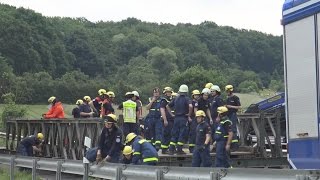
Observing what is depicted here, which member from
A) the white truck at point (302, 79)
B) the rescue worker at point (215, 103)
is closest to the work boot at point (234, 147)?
the rescue worker at point (215, 103)

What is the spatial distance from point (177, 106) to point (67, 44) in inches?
4858

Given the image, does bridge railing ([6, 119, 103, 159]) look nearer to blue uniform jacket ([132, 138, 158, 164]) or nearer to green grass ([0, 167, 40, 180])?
green grass ([0, 167, 40, 180])

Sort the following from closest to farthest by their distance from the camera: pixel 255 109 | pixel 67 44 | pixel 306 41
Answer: pixel 306 41 → pixel 255 109 → pixel 67 44

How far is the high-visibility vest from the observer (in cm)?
1448

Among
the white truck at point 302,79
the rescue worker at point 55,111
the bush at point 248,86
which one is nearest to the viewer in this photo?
the white truck at point 302,79

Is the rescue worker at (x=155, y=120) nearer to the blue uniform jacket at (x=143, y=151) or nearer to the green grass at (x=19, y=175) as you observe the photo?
the green grass at (x=19, y=175)

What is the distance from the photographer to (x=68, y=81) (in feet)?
324

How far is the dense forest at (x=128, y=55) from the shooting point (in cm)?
10406

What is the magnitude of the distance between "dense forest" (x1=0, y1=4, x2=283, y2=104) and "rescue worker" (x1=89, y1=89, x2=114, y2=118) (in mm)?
75688

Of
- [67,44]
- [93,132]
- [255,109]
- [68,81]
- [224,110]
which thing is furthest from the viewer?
[67,44]

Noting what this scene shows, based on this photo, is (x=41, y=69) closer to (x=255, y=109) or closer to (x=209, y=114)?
(x=255, y=109)

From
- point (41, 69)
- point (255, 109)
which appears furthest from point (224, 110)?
point (41, 69)

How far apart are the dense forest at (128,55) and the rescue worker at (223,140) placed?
266 feet

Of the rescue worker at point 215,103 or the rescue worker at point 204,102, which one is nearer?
the rescue worker at point 215,103
